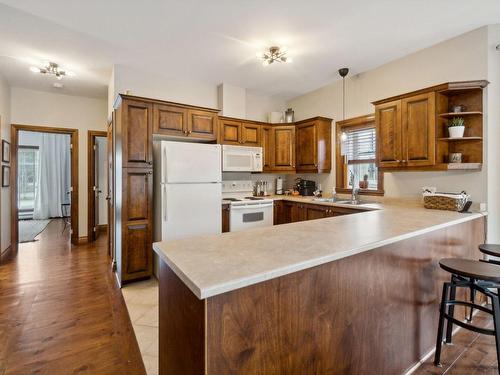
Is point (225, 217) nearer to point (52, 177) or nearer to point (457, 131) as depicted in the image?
point (457, 131)

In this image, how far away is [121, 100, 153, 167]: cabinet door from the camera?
9.87 feet

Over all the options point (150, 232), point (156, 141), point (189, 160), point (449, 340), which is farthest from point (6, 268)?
point (449, 340)

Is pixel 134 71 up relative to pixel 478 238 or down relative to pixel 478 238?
up

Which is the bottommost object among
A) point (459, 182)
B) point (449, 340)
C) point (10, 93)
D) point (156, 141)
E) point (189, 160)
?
point (449, 340)

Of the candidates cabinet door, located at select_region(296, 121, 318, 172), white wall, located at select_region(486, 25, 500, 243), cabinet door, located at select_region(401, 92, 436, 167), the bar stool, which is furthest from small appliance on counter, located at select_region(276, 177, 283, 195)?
the bar stool

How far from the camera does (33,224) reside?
6.84 metres

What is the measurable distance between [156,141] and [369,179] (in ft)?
10.1

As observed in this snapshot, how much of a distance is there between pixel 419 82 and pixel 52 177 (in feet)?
30.6

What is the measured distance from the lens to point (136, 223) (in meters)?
3.11

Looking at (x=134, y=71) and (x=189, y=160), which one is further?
(x=134, y=71)

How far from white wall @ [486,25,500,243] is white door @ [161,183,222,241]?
295cm

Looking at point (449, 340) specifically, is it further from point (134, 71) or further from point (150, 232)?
point (134, 71)

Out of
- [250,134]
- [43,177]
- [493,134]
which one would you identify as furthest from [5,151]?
[493,134]

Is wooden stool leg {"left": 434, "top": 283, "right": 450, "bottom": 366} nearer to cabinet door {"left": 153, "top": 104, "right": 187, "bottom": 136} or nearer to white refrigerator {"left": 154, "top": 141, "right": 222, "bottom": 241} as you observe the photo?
white refrigerator {"left": 154, "top": 141, "right": 222, "bottom": 241}
